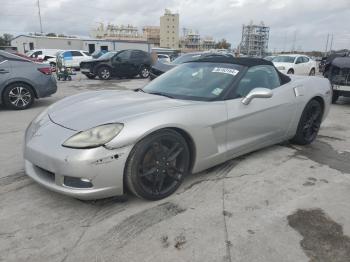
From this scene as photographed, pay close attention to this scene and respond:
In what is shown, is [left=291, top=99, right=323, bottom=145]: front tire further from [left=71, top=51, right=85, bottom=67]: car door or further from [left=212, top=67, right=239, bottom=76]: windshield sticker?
[left=71, top=51, right=85, bottom=67]: car door

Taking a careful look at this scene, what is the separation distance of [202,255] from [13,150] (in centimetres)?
329

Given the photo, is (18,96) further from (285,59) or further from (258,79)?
(285,59)

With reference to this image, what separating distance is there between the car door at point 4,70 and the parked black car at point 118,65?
9.20 metres

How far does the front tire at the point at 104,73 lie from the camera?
16609 mm

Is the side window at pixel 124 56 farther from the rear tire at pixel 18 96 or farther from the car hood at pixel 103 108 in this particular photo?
the car hood at pixel 103 108

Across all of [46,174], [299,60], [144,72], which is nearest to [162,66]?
[144,72]

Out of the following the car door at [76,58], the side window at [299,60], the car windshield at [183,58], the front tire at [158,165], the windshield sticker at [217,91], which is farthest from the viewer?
the car door at [76,58]

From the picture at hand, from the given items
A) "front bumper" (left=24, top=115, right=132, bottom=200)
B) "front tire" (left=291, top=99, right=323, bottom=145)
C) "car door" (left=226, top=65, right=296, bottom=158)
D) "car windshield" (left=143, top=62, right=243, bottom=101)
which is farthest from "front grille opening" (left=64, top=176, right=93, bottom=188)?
"front tire" (left=291, top=99, right=323, bottom=145)

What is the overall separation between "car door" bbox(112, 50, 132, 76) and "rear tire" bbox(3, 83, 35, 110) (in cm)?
936

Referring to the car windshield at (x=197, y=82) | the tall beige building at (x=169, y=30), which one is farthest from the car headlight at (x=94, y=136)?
the tall beige building at (x=169, y=30)

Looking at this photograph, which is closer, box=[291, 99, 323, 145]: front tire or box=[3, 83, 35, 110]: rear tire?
box=[291, 99, 323, 145]: front tire

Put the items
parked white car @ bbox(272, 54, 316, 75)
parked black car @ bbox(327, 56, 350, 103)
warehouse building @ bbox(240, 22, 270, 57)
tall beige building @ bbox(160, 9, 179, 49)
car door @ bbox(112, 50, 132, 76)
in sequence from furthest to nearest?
tall beige building @ bbox(160, 9, 179, 49)
warehouse building @ bbox(240, 22, 270, 57)
parked white car @ bbox(272, 54, 316, 75)
car door @ bbox(112, 50, 132, 76)
parked black car @ bbox(327, 56, 350, 103)

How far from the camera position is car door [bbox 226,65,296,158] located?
3.69 meters

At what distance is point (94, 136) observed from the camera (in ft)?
9.18
